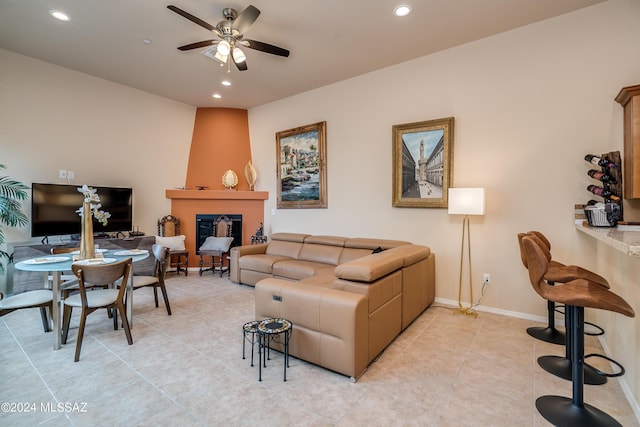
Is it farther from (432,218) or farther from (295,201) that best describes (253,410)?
(295,201)

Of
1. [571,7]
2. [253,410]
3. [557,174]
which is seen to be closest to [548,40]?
[571,7]

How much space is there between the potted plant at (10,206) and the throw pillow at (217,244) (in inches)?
100

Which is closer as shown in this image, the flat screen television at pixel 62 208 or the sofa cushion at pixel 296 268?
the sofa cushion at pixel 296 268

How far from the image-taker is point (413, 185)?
13.9ft

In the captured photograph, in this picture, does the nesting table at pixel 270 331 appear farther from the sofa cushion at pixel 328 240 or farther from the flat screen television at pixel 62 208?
A: the flat screen television at pixel 62 208

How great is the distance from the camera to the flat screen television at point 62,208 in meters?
4.28

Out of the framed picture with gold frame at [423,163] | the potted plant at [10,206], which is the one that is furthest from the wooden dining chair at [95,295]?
the framed picture with gold frame at [423,163]

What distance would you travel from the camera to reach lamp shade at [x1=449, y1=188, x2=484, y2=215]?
11.1 ft

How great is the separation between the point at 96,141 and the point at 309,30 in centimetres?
406

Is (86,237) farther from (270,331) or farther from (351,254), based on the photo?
(351,254)

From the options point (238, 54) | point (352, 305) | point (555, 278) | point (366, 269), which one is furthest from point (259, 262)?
point (555, 278)

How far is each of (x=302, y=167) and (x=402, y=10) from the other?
2.98m

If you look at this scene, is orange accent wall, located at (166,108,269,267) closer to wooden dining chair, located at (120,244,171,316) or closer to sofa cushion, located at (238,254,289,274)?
sofa cushion, located at (238,254,289,274)

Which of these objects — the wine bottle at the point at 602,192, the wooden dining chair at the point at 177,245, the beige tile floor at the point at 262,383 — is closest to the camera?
the beige tile floor at the point at 262,383
